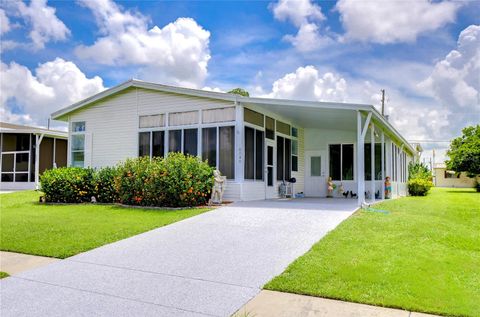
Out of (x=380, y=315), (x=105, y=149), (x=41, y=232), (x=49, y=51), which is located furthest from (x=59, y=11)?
(x=380, y=315)

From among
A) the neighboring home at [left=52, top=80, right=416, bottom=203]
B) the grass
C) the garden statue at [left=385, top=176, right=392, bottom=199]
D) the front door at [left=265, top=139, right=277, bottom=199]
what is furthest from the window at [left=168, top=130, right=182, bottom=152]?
the garden statue at [left=385, top=176, right=392, bottom=199]

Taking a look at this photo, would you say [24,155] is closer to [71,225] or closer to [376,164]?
[71,225]

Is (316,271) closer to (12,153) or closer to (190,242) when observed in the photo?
(190,242)

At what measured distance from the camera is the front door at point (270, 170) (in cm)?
1438

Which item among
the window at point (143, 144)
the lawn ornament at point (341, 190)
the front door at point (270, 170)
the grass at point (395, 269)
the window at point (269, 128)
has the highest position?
the window at point (269, 128)

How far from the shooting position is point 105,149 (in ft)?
52.9

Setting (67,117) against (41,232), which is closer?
(41,232)

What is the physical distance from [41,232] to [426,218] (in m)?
9.08

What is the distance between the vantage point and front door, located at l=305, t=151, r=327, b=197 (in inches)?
685

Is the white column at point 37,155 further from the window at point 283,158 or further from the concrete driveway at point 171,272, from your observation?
the concrete driveway at point 171,272

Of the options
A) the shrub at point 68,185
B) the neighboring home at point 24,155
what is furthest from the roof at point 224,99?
the neighboring home at point 24,155

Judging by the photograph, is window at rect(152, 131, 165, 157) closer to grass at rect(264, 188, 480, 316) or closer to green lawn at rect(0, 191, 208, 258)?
green lawn at rect(0, 191, 208, 258)

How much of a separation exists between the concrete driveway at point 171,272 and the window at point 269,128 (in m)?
5.94

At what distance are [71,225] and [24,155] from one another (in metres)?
15.6
